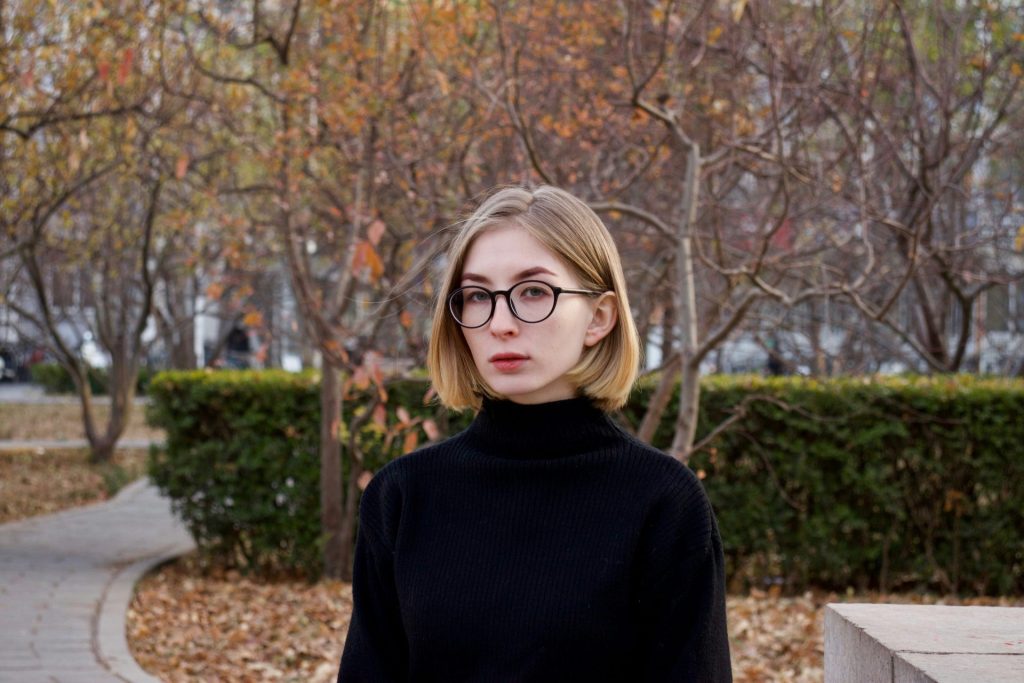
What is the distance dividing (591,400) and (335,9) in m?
6.06

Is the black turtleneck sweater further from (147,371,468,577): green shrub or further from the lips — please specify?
(147,371,468,577): green shrub

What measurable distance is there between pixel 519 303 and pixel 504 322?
1.8 inches

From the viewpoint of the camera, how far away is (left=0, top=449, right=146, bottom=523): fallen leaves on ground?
11.9 metres

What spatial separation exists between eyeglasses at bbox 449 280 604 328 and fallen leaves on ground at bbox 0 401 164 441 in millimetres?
16089

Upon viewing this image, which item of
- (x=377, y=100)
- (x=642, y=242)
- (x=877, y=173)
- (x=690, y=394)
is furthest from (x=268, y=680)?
(x=877, y=173)

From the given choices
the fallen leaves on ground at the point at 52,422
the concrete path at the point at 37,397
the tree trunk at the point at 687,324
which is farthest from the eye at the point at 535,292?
the concrete path at the point at 37,397

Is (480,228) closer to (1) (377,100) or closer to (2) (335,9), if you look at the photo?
(1) (377,100)

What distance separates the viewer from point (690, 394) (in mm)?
5582

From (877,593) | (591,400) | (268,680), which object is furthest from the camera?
(877,593)

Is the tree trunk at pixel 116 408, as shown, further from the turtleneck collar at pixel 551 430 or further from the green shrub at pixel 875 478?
the turtleneck collar at pixel 551 430

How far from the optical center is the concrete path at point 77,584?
19.2 feet

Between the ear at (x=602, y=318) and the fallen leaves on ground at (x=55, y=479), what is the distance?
33.0ft

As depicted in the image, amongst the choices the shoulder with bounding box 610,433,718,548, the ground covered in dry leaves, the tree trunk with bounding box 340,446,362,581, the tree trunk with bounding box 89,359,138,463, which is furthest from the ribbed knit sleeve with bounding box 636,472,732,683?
the tree trunk with bounding box 89,359,138,463

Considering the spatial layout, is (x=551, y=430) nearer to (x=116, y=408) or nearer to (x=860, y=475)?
(x=860, y=475)
